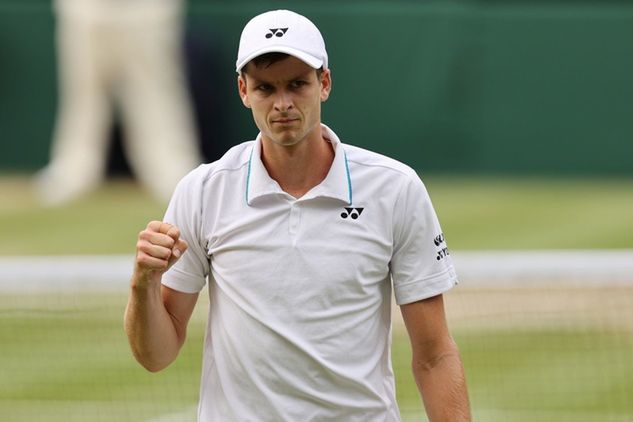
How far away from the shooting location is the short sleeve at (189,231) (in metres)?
3.78

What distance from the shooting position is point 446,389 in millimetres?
3803

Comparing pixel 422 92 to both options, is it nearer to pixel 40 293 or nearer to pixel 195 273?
pixel 40 293

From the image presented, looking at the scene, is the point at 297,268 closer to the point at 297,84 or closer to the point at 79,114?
the point at 297,84

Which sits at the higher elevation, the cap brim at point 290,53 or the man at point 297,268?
the cap brim at point 290,53

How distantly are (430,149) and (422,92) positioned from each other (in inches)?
24.0

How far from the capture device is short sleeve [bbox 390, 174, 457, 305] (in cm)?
376

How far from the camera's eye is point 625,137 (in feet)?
52.6

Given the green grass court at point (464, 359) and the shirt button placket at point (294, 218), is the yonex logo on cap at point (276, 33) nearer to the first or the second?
the shirt button placket at point (294, 218)

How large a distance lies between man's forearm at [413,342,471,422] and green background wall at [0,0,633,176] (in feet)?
39.3

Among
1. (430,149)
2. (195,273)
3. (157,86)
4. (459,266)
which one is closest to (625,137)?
(430,149)

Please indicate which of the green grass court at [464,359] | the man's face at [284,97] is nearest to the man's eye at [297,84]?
the man's face at [284,97]

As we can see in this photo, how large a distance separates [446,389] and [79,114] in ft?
39.4

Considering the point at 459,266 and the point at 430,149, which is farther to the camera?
the point at 430,149

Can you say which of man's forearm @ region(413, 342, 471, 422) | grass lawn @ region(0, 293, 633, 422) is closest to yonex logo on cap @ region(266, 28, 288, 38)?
man's forearm @ region(413, 342, 471, 422)
